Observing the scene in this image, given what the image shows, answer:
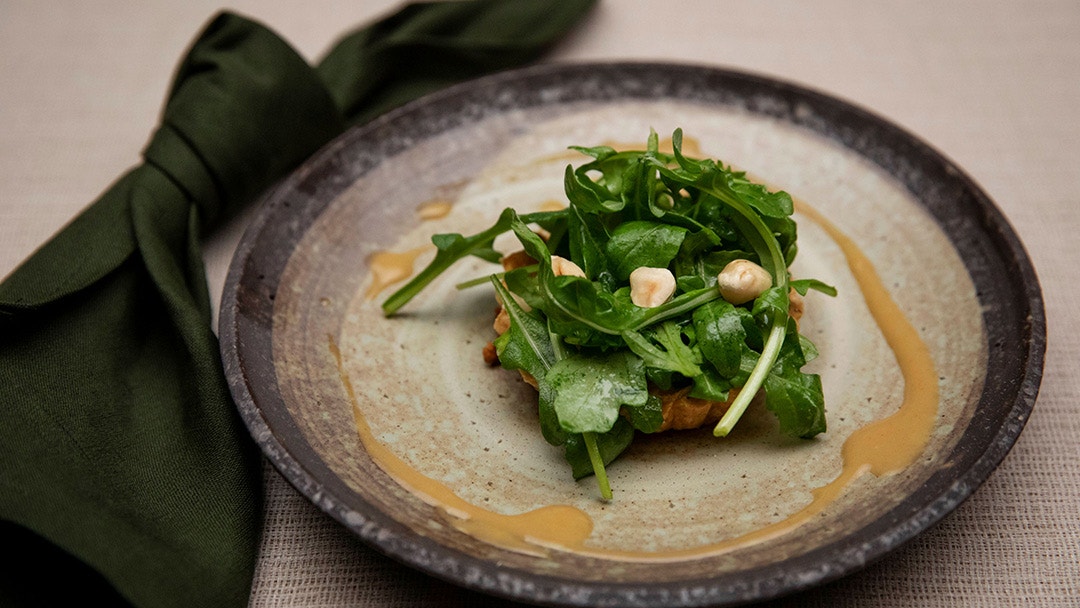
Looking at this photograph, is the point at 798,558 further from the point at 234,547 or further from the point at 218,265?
the point at 218,265

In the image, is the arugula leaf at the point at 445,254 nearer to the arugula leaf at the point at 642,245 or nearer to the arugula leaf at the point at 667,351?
the arugula leaf at the point at 642,245

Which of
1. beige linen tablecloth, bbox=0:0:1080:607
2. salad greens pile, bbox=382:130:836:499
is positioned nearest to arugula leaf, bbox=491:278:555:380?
salad greens pile, bbox=382:130:836:499

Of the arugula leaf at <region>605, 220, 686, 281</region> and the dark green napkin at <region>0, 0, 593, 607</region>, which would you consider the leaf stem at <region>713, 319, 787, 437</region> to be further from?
the dark green napkin at <region>0, 0, 593, 607</region>

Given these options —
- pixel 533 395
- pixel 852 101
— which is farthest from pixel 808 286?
pixel 852 101

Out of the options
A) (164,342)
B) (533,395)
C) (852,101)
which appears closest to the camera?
(533,395)

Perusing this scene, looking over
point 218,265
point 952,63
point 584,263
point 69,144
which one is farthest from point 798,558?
point 69,144

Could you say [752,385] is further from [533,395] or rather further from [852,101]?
[852,101]
